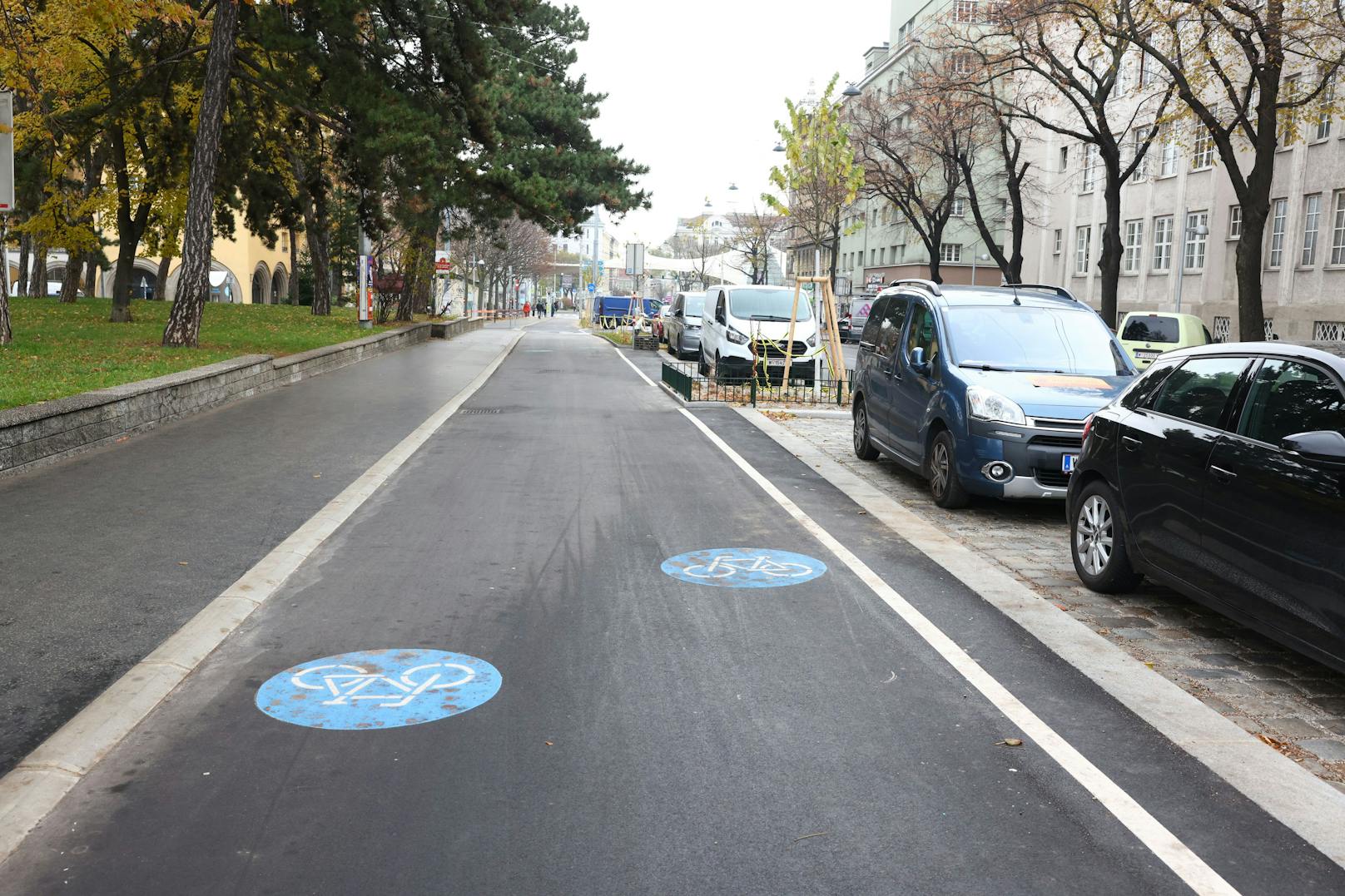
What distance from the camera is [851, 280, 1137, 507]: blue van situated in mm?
9023

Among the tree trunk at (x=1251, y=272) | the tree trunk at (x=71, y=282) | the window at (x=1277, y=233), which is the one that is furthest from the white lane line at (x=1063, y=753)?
the tree trunk at (x=71, y=282)

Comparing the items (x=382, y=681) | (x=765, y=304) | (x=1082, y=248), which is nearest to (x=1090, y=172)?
(x=1082, y=248)

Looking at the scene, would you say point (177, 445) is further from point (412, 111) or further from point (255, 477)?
point (412, 111)

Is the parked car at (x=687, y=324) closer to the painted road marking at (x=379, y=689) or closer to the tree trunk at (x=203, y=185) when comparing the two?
the tree trunk at (x=203, y=185)

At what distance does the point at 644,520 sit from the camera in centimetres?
883

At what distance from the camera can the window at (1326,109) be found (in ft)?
77.5

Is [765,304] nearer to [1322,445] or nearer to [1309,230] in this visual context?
[1322,445]

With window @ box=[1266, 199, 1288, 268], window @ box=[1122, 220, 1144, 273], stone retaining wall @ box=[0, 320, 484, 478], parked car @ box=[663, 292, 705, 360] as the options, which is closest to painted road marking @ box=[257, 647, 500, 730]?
stone retaining wall @ box=[0, 320, 484, 478]

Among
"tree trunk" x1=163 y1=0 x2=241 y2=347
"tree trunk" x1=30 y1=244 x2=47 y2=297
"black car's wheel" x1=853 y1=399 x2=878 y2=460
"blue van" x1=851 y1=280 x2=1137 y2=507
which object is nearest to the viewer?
"blue van" x1=851 y1=280 x2=1137 y2=507

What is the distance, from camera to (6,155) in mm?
10930

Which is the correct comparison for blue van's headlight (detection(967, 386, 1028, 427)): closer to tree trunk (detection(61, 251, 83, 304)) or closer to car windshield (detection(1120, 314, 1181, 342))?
car windshield (detection(1120, 314, 1181, 342))

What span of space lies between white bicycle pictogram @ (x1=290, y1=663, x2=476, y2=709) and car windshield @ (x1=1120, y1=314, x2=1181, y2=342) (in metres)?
20.6

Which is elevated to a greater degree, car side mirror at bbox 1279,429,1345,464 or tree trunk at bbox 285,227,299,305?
tree trunk at bbox 285,227,299,305

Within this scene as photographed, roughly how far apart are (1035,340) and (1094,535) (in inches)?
147
